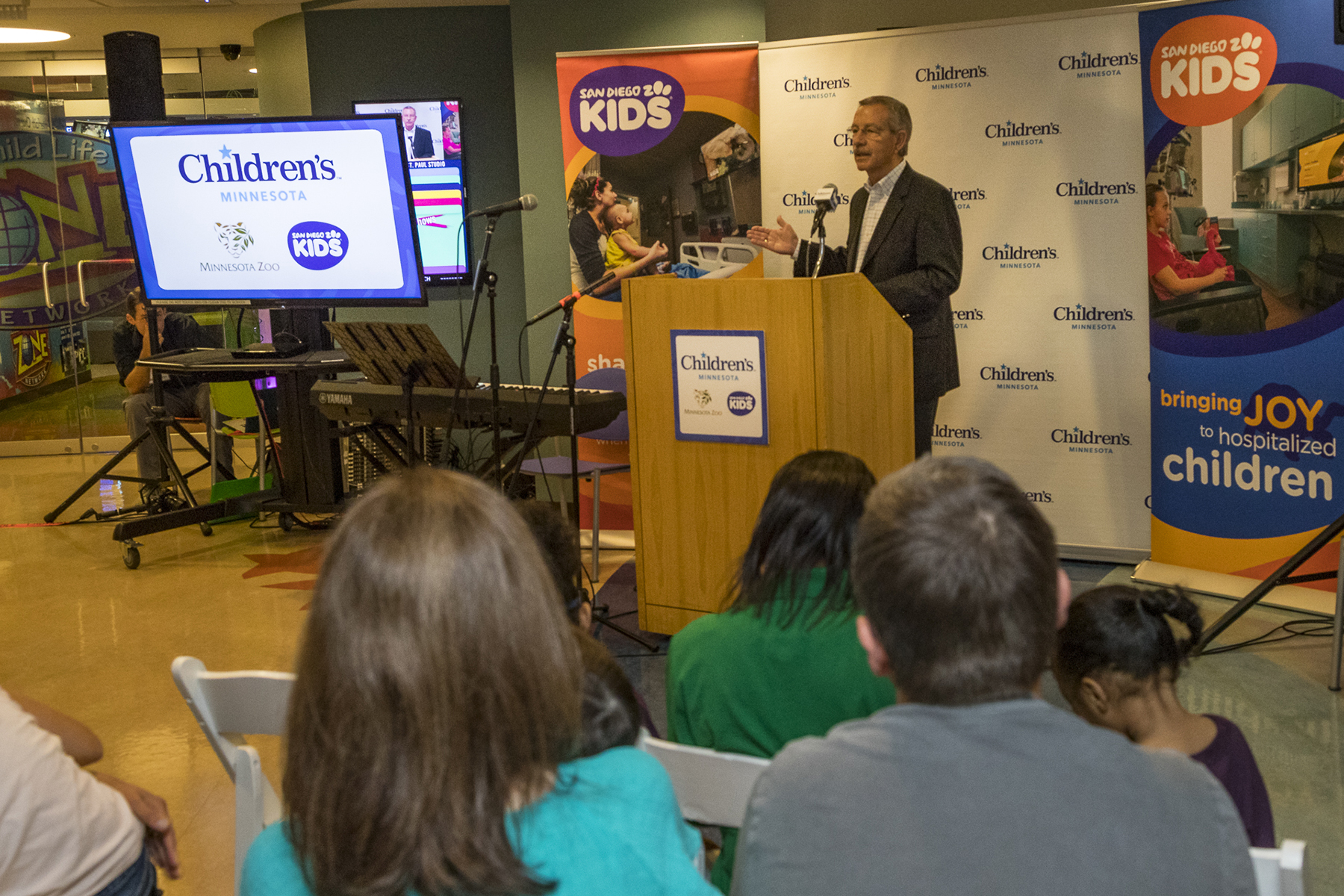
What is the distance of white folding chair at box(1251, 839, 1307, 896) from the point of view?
3.80 feet

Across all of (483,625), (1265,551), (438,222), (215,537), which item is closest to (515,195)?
(438,222)

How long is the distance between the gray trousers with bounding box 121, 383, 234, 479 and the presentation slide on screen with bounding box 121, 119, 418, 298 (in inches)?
44.6

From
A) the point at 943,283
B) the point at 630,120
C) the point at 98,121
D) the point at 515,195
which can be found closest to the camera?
the point at 943,283

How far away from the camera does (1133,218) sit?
463cm

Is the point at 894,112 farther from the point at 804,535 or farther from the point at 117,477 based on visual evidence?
the point at 117,477

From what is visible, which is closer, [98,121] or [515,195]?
[515,195]

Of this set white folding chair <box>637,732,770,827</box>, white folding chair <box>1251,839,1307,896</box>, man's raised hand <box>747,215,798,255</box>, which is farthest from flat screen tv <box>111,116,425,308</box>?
white folding chair <box>1251,839,1307,896</box>

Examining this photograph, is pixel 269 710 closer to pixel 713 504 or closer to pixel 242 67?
pixel 713 504

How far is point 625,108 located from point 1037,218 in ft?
6.55

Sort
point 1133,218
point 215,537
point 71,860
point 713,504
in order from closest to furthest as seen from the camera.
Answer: point 71,860 < point 713,504 < point 1133,218 < point 215,537

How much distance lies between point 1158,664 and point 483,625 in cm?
142

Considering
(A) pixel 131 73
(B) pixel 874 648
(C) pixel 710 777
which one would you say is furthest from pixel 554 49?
(B) pixel 874 648

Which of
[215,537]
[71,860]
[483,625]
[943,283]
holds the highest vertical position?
[943,283]

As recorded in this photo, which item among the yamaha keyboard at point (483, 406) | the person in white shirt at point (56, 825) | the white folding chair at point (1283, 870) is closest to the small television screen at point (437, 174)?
the yamaha keyboard at point (483, 406)
